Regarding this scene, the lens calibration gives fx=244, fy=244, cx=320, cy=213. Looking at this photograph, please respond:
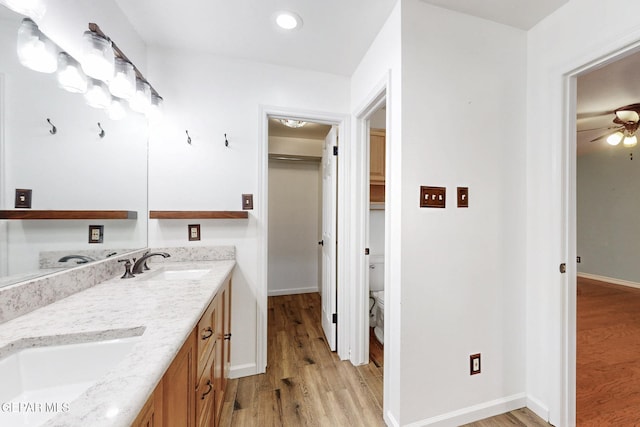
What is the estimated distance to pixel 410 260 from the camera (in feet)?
4.44

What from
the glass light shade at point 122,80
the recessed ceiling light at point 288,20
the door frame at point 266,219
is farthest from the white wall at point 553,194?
the glass light shade at point 122,80

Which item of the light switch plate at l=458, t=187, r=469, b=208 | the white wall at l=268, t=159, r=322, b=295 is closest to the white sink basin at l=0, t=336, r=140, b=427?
the light switch plate at l=458, t=187, r=469, b=208

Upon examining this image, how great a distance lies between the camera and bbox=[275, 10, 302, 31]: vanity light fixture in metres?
1.46

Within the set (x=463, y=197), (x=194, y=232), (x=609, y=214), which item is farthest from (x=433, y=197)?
(x=609, y=214)

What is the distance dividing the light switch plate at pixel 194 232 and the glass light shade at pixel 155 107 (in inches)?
31.2

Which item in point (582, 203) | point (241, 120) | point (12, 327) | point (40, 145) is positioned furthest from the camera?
point (582, 203)

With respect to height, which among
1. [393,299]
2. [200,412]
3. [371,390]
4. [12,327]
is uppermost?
[12,327]

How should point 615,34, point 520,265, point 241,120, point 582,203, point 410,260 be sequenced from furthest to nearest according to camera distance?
point 582,203
point 241,120
point 520,265
point 410,260
point 615,34

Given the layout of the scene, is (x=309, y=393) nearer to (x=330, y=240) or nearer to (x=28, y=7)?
(x=330, y=240)

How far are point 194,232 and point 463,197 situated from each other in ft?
5.98

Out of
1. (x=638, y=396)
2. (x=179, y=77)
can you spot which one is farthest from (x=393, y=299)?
(x=179, y=77)

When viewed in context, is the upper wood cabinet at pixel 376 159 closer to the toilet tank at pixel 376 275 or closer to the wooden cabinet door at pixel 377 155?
the wooden cabinet door at pixel 377 155

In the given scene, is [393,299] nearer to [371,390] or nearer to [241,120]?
[371,390]

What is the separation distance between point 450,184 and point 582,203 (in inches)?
208
